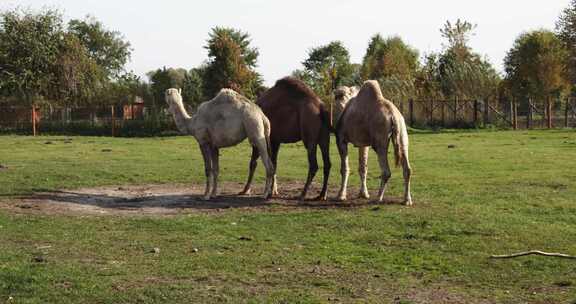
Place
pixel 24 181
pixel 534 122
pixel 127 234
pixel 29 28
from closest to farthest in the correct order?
1. pixel 127 234
2. pixel 24 181
3. pixel 534 122
4. pixel 29 28

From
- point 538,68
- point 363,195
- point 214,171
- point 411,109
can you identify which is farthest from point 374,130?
point 538,68

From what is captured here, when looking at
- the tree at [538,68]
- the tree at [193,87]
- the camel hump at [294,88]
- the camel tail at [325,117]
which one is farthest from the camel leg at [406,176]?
the tree at [538,68]

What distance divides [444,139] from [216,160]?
62.0 ft

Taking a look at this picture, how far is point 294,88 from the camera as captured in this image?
14.3 meters

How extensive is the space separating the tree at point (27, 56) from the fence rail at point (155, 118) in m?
4.49

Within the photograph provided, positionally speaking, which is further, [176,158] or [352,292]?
[176,158]

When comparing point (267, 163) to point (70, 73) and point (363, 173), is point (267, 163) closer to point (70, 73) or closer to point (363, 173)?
point (363, 173)

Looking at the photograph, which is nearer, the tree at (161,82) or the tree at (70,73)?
the tree at (70,73)

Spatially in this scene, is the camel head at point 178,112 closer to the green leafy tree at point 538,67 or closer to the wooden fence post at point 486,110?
the wooden fence post at point 486,110

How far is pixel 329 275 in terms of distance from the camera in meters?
8.01

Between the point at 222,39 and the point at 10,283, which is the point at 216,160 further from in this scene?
the point at 222,39

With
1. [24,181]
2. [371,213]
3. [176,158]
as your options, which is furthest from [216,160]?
[176,158]

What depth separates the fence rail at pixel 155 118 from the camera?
139 feet

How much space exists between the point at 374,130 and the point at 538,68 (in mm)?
52066
